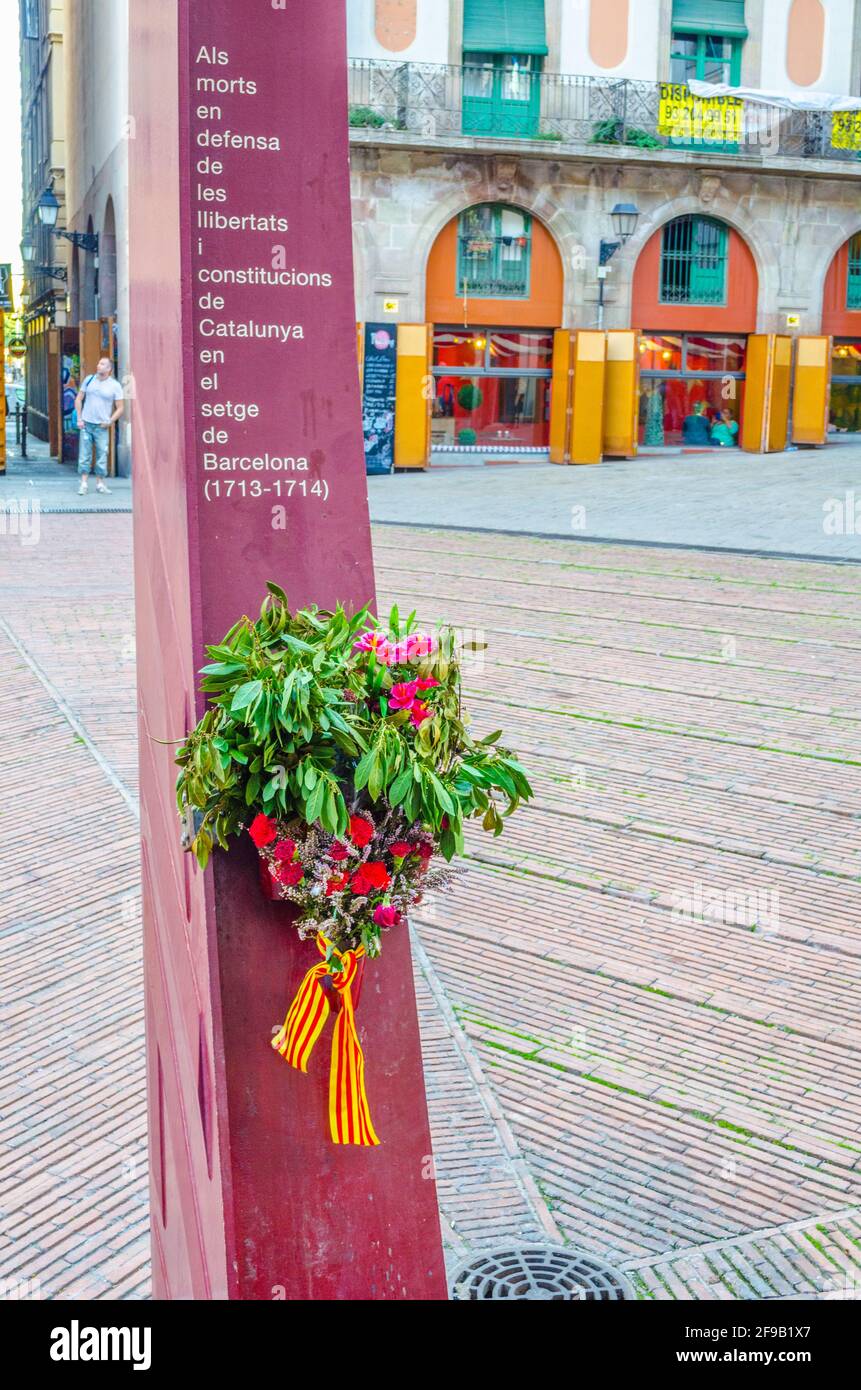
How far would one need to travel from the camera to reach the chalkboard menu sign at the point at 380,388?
27.9 m

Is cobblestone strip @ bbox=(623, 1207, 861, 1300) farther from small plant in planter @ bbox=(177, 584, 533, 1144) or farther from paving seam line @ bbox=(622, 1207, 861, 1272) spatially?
small plant in planter @ bbox=(177, 584, 533, 1144)

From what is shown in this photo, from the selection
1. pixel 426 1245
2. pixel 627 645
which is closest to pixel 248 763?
pixel 426 1245

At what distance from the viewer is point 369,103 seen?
1120 inches

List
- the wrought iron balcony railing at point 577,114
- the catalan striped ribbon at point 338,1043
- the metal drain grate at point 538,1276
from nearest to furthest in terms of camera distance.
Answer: the catalan striped ribbon at point 338,1043 < the metal drain grate at point 538,1276 < the wrought iron balcony railing at point 577,114

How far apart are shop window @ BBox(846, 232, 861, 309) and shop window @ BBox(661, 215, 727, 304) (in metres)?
2.84

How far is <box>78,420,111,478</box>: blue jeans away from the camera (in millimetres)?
22328

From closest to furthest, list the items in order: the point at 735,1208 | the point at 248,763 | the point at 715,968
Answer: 1. the point at 248,763
2. the point at 735,1208
3. the point at 715,968

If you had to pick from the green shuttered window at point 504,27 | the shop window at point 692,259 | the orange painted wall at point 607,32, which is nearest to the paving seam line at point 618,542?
the shop window at point 692,259

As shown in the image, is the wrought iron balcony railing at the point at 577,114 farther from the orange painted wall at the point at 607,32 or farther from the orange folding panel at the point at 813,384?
the orange folding panel at the point at 813,384

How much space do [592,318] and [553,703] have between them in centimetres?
2171

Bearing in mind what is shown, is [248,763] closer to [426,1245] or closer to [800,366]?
[426,1245]

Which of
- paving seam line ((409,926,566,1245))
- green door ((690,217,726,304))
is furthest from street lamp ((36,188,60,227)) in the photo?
paving seam line ((409,926,566,1245))

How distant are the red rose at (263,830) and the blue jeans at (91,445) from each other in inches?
780

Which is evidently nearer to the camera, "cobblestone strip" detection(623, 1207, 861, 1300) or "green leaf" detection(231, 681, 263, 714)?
"green leaf" detection(231, 681, 263, 714)
